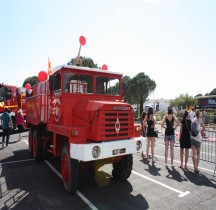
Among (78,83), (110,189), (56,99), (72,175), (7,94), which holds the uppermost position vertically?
(7,94)

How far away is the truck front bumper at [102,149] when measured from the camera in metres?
4.43

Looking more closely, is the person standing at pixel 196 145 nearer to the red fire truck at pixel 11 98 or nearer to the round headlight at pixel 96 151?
the round headlight at pixel 96 151

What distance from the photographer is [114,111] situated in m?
4.99

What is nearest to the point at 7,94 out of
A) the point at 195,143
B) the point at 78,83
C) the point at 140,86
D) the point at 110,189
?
the point at 78,83

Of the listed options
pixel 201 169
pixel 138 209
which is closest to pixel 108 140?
pixel 138 209

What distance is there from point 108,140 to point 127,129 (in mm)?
616

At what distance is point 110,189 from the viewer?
5.43 meters

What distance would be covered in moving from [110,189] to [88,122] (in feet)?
5.95

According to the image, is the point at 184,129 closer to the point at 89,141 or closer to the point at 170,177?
the point at 170,177

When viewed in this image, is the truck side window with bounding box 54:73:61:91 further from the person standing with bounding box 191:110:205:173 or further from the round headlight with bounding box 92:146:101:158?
the person standing with bounding box 191:110:205:173

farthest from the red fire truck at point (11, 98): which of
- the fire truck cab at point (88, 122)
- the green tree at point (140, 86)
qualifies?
the green tree at point (140, 86)

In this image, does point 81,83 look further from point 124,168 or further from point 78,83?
point 124,168

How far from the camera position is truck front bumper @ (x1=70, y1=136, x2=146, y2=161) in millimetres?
4434

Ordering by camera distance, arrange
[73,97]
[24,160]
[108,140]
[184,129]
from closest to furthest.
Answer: [108,140] < [73,97] < [184,129] < [24,160]
